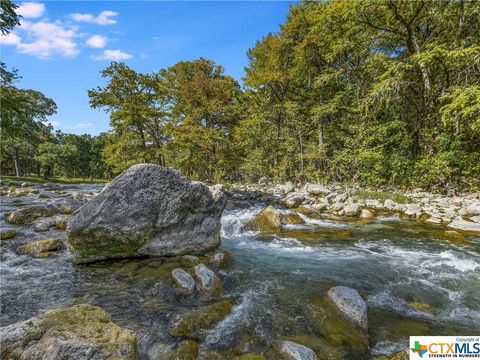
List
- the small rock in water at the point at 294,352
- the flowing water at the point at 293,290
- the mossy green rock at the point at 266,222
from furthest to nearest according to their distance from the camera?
the mossy green rock at the point at 266,222 → the flowing water at the point at 293,290 → the small rock in water at the point at 294,352

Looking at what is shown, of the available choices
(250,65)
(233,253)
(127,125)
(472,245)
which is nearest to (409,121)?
(472,245)

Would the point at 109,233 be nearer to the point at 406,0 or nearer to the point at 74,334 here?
the point at 74,334

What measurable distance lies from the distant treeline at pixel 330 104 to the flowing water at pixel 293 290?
24.5 feet

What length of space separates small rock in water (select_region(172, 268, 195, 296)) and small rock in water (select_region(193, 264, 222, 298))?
0.47 ft

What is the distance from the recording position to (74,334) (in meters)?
2.43

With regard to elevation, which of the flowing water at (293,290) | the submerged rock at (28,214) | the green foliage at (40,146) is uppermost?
the green foliage at (40,146)

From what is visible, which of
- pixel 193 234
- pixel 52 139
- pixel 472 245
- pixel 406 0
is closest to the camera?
pixel 193 234

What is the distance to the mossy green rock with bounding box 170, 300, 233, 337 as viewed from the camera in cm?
332

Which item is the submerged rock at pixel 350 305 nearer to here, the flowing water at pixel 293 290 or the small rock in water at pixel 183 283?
the flowing water at pixel 293 290

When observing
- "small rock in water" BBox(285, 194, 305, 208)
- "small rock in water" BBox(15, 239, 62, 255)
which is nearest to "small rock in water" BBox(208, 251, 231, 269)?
"small rock in water" BBox(15, 239, 62, 255)

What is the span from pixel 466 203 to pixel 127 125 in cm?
2360

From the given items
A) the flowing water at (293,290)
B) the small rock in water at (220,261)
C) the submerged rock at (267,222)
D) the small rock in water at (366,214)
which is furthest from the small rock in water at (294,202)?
the small rock in water at (220,261)

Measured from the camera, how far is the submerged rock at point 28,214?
869 centimetres

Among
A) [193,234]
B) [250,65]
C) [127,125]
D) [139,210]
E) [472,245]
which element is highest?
[250,65]
